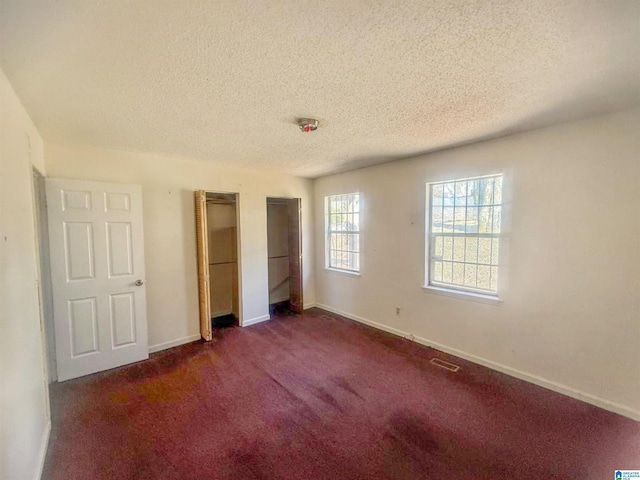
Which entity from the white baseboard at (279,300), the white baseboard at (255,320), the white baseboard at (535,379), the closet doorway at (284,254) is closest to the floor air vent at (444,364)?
the white baseboard at (535,379)

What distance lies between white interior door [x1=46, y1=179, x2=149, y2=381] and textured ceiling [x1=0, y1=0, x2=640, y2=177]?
2.13 ft

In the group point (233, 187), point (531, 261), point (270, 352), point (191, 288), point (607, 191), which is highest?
point (233, 187)

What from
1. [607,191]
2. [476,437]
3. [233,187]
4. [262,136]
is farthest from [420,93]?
[233,187]

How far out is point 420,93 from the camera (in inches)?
71.5

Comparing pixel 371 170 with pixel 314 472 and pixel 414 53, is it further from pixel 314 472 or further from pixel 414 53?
pixel 314 472

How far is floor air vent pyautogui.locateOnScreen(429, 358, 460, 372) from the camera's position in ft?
9.44

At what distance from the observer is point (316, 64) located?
1483mm

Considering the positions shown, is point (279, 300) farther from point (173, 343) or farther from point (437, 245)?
point (437, 245)

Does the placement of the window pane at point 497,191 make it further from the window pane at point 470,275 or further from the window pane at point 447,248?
the window pane at point 470,275

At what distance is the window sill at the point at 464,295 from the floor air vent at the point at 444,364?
72cm

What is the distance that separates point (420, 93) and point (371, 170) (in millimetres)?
2160

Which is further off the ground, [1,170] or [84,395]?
Answer: [1,170]

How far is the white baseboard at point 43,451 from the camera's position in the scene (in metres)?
1.64

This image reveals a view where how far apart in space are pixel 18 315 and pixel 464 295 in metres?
3.59
